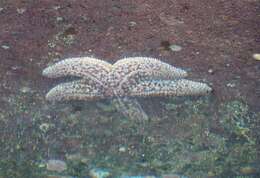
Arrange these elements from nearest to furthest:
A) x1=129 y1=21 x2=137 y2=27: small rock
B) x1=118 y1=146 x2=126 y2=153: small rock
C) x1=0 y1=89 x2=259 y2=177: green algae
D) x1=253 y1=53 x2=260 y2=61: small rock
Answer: x1=0 y1=89 x2=259 y2=177: green algae → x1=118 y1=146 x2=126 y2=153: small rock → x1=253 y1=53 x2=260 y2=61: small rock → x1=129 y1=21 x2=137 y2=27: small rock

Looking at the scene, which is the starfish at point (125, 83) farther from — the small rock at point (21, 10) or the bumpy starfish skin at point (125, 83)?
the small rock at point (21, 10)

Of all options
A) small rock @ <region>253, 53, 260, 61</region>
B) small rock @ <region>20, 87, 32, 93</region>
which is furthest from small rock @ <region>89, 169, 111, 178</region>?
small rock @ <region>253, 53, 260, 61</region>

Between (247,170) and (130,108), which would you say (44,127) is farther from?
(247,170)

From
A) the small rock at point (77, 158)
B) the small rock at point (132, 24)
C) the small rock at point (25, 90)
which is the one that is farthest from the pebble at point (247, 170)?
the small rock at point (132, 24)

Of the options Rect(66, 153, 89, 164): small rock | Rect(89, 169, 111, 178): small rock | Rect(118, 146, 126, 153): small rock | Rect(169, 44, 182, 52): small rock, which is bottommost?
Rect(89, 169, 111, 178): small rock

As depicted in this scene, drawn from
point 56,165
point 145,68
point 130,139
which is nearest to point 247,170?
point 130,139

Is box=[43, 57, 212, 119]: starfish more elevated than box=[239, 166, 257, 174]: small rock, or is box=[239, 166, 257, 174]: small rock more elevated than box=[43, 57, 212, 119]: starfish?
box=[43, 57, 212, 119]: starfish

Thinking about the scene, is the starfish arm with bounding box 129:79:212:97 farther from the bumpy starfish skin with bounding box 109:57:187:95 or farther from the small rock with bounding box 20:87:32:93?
the small rock with bounding box 20:87:32:93
